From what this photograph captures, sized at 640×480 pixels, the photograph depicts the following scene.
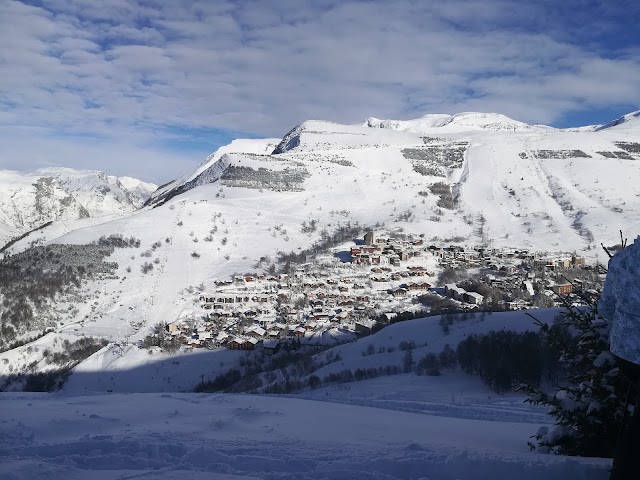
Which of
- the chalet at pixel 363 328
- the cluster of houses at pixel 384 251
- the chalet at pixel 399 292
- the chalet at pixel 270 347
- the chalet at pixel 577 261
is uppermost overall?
the cluster of houses at pixel 384 251

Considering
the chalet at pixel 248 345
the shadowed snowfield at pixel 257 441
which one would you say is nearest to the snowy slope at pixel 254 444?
the shadowed snowfield at pixel 257 441

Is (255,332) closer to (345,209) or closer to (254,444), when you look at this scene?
(254,444)

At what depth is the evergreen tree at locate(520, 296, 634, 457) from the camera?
5.47 metres

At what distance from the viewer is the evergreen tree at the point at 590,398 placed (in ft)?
17.9

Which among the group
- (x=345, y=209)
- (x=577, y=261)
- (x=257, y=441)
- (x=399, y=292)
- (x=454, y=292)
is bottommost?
(x=257, y=441)

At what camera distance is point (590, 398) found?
562 cm

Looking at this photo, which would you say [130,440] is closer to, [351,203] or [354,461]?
[354,461]

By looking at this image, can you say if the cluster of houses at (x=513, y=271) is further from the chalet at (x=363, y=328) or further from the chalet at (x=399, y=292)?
the chalet at (x=363, y=328)

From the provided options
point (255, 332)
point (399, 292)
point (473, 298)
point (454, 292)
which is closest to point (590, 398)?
point (255, 332)

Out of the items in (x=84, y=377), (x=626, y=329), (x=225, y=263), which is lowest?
(x=84, y=377)

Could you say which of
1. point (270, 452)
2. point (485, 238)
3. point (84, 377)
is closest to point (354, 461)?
point (270, 452)

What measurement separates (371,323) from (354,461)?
1031 inches

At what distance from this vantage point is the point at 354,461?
19.2ft

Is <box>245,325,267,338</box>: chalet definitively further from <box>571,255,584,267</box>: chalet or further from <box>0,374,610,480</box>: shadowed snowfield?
<box>571,255,584,267</box>: chalet
